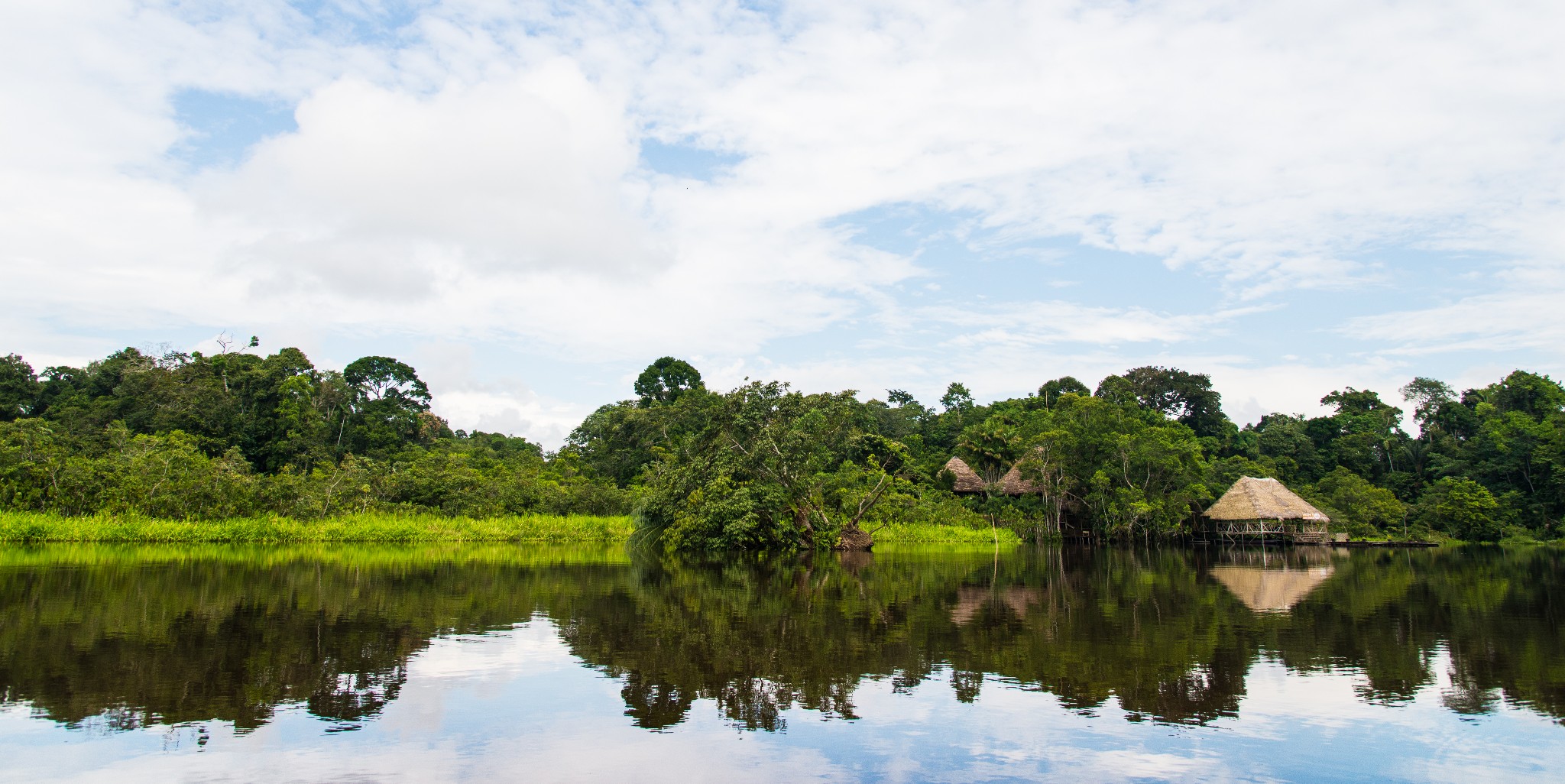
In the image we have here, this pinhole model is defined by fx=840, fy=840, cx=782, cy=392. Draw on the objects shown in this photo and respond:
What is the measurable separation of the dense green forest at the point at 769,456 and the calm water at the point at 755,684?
33.4ft

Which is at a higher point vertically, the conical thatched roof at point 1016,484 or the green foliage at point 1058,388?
the green foliage at point 1058,388

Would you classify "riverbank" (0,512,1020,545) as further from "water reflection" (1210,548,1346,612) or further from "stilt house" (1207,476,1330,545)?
"stilt house" (1207,476,1330,545)

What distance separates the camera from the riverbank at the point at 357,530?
62.5 feet

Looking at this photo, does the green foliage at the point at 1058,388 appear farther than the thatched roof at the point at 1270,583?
Yes

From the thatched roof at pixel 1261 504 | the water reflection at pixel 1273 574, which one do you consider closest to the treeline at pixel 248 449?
the water reflection at pixel 1273 574

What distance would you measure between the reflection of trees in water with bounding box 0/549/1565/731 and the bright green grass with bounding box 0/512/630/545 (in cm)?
425

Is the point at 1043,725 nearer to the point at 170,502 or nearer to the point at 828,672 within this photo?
the point at 828,672

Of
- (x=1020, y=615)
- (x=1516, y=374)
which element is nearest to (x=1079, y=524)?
(x=1516, y=374)

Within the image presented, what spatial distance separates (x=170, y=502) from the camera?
70.5ft

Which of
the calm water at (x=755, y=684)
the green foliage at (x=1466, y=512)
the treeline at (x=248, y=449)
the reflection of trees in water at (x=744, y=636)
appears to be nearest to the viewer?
the calm water at (x=755, y=684)

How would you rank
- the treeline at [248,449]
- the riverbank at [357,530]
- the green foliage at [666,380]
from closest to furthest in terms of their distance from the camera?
1. the riverbank at [357,530]
2. the treeline at [248,449]
3. the green foliage at [666,380]

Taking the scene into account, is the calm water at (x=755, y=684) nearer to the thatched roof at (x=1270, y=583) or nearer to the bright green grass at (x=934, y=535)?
the thatched roof at (x=1270, y=583)

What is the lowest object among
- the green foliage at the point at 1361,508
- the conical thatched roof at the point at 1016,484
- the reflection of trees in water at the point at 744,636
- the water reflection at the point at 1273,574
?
the water reflection at the point at 1273,574

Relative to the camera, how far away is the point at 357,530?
77.6ft
